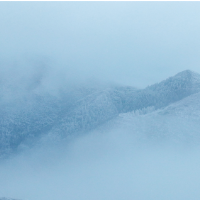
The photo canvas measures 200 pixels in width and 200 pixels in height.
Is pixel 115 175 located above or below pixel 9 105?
below

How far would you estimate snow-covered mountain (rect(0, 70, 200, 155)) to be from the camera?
4.54 metres

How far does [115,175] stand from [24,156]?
148 centimetres

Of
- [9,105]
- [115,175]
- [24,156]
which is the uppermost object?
[9,105]

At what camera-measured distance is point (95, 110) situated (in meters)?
4.83

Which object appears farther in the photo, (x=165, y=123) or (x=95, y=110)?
(x=95, y=110)

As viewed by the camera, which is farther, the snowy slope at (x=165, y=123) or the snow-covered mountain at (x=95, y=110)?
the snow-covered mountain at (x=95, y=110)

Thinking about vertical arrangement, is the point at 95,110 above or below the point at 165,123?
above

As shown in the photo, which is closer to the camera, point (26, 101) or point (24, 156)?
point (24, 156)

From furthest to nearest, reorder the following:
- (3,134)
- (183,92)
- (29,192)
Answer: (183,92)
(3,134)
(29,192)

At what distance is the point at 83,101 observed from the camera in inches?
201

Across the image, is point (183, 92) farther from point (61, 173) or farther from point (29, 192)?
point (29, 192)

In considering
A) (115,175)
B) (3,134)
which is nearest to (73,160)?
(115,175)

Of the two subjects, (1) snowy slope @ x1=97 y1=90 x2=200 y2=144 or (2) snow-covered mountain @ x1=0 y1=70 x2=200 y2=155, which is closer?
(1) snowy slope @ x1=97 y1=90 x2=200 y2=144

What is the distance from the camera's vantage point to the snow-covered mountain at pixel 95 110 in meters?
4.54
